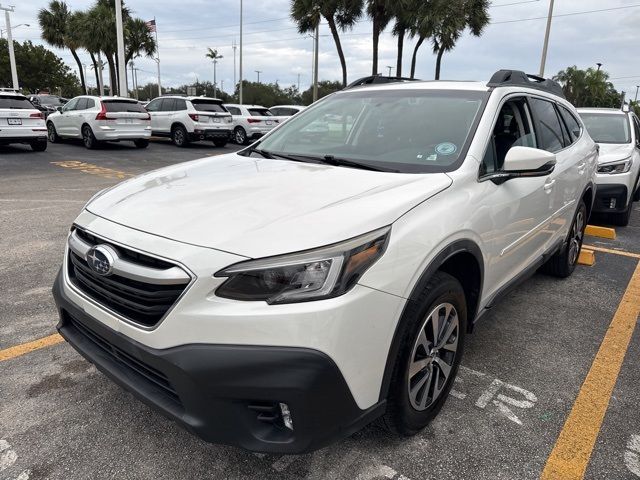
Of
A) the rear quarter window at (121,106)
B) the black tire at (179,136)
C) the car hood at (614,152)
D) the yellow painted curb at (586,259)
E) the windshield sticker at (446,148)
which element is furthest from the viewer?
the black tire at (179,136)

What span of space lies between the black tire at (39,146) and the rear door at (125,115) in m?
1.81

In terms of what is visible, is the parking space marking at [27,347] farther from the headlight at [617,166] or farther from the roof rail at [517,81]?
the headlight at [617,166]

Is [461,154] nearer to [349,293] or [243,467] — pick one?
[349,293]

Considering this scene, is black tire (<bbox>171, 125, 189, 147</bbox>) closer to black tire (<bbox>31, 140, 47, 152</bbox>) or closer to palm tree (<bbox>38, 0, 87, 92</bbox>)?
black tire (<bbox>31, 140, 47, 152</bbox>)

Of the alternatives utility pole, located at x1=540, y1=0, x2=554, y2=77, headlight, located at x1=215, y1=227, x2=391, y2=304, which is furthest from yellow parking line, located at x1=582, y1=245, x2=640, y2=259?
utility pole, located at x1=540, y1=0, x2=554, y2=77

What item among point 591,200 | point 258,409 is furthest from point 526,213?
point 591,200

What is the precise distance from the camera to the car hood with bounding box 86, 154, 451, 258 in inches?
71.7

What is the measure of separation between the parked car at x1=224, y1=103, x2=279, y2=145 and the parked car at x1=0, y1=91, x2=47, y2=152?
749 cm

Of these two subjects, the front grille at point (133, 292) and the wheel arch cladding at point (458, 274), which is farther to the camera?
the wheel arch cladding at point (458, 274)

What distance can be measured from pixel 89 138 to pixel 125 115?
56.3 inches

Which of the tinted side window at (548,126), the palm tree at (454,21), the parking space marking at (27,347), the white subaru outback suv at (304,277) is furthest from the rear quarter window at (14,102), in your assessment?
the palm tree at (454,21)

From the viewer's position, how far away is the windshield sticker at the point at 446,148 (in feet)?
8.64

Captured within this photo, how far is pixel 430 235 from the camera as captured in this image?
208 cm

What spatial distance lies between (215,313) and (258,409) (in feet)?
1.25
